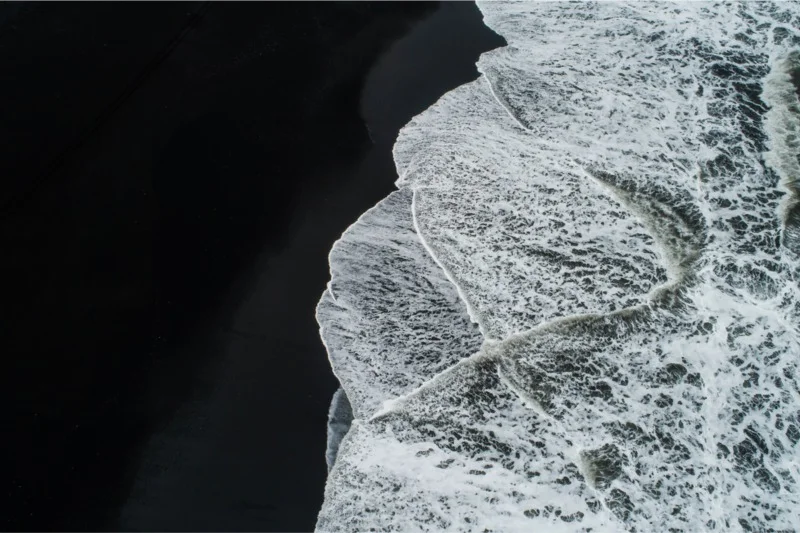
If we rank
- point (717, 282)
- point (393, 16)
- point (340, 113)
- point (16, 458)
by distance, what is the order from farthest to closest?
point (393, 16)
point (340, 113)
point (717, 282)
point (16, 458)

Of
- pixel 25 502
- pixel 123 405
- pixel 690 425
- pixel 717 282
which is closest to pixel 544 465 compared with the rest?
pixel 690 425

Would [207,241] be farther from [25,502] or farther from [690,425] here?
[690,425]

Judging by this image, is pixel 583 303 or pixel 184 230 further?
pixel 184 230

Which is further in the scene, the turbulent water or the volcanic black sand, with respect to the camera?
the volcanic black sand

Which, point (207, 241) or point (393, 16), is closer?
point (207, 241)

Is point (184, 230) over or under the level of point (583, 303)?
over
